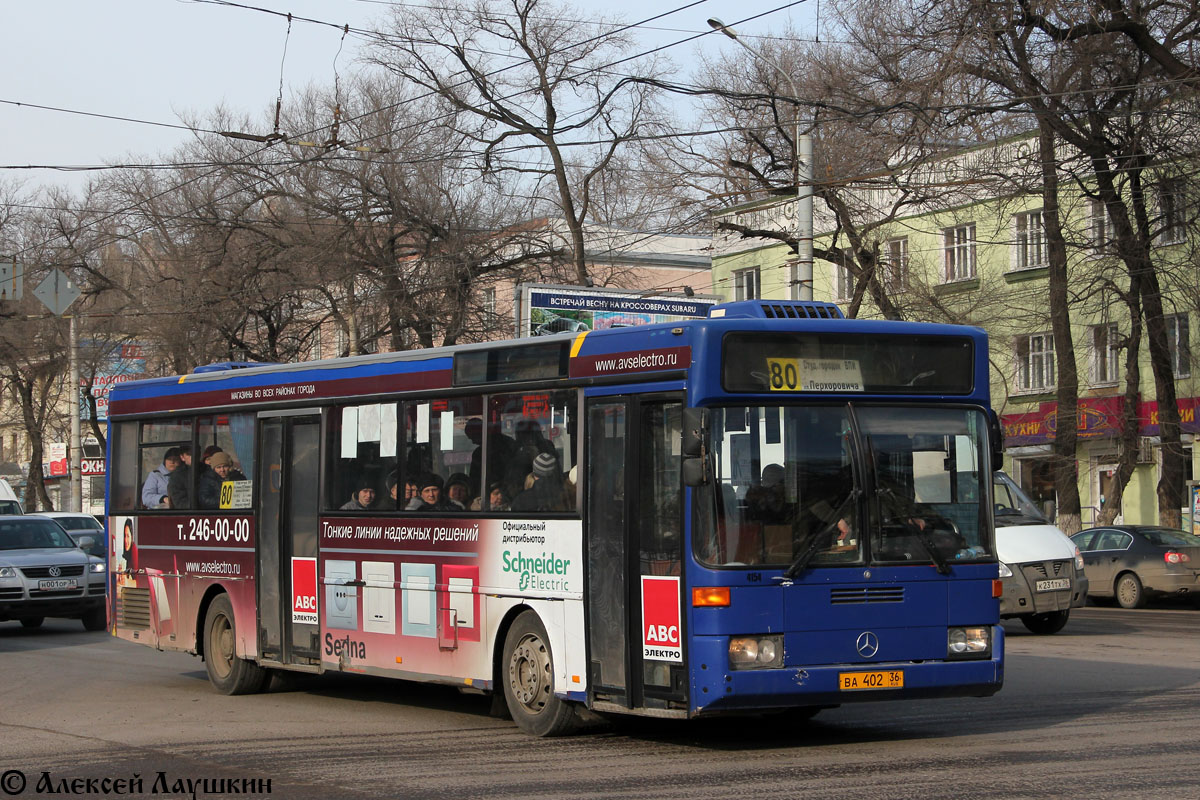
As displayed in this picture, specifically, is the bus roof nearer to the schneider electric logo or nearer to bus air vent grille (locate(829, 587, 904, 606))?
the schneider electric logo

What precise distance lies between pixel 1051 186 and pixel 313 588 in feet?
64.7

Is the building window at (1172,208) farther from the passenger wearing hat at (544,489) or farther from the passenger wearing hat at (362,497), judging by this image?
the passenger wearing hat at (544,489)

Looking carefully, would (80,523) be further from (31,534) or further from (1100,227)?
(1100,227)

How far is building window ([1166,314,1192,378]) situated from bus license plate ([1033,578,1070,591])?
53.2 feet

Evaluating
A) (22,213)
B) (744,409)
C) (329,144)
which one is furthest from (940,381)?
(22,213)

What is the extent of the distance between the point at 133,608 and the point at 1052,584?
10.6 metres

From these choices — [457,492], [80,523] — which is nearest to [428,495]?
[457,492]

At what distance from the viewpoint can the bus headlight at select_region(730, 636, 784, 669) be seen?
8992mm

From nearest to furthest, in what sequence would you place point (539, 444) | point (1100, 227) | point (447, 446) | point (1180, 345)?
point (539, 444), point (447, 446), point (1100, 227), point (1180, 345)

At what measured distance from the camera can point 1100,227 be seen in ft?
103

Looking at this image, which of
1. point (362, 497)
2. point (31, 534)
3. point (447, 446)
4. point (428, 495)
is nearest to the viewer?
point (447, 446)

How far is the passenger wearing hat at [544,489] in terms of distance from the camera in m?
10.3

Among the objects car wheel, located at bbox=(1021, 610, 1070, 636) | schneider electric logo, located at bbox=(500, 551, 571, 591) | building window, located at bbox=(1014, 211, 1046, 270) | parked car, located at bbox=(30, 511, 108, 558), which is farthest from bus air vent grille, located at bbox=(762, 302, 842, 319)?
building window, located at bbox=(1014, 211, 1046, 270)

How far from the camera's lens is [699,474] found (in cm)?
891
